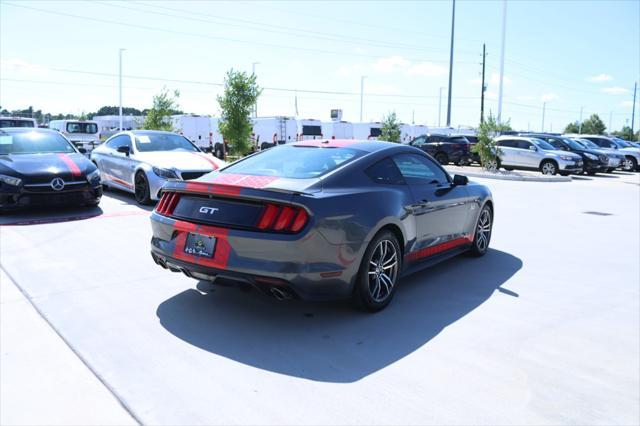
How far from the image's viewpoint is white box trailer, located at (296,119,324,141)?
3362 centimetres

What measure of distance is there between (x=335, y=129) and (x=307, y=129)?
2.23 meters

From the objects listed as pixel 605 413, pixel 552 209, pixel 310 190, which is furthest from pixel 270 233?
pixel 552 209

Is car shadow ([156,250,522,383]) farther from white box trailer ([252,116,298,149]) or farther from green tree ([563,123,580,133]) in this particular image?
green tree ([563,123,580,133])

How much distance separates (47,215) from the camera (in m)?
9.13

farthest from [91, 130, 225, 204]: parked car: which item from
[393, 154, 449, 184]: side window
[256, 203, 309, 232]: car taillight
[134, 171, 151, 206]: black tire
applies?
[256, 203, 309, 232]: car taillight

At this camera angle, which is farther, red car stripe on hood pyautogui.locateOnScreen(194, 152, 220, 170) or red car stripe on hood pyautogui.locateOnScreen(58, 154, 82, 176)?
red car stripe on hood pyautogui.locateOnScreen(194, 152, 220, 170)

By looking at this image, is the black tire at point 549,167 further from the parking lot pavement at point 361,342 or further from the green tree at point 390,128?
the parking lot pavement at point 361,342

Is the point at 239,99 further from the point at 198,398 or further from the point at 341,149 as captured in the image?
the point at 198,398

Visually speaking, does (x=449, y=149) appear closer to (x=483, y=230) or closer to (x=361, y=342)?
(x=483, y=230)

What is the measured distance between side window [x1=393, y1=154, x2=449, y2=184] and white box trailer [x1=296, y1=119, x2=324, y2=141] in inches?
1102

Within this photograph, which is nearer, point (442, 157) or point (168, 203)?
point (168, 203)

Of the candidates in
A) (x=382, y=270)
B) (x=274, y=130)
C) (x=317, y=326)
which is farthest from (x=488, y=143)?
(x=317, y=326)

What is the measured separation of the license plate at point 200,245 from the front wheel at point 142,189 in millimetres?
6243

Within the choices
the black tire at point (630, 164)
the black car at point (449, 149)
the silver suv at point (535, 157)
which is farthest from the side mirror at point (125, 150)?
the black tire at point (630, 164)
